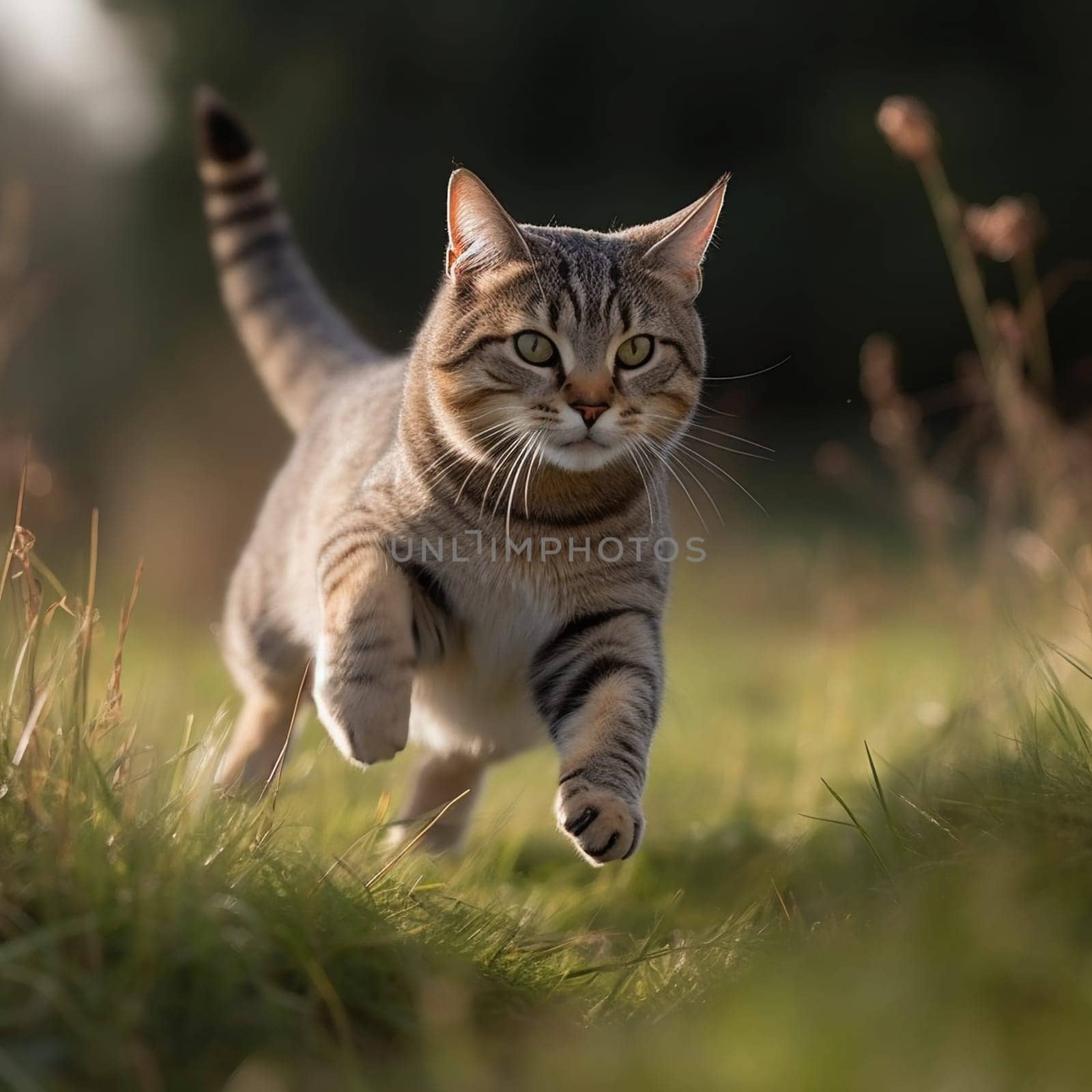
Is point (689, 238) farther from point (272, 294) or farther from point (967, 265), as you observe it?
point (272, 294)

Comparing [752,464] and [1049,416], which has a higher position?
[1049,416]

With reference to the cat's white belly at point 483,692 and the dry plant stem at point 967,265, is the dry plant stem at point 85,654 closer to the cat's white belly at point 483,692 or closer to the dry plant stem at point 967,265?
the cat's white belly at point 483,692

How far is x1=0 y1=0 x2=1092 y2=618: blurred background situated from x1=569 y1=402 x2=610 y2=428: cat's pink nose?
780 cm

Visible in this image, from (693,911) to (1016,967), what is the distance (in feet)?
4.68

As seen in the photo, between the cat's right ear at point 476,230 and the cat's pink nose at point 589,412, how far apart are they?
0.40 m

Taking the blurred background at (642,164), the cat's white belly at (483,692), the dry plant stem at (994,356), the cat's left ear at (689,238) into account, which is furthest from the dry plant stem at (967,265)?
the blurred background at (642,164)

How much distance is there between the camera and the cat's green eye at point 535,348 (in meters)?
2.74

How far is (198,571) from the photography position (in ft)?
26.4

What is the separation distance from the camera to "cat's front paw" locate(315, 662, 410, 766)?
7.96ft

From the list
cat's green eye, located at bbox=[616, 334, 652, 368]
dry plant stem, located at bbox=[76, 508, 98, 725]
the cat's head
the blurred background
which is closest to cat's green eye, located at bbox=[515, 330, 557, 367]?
the cat's head

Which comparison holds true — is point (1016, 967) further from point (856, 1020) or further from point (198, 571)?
point (198, 571)

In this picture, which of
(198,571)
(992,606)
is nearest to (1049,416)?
(992,606)

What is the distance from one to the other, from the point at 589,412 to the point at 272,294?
71.9 inches

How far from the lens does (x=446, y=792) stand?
11.7ft
